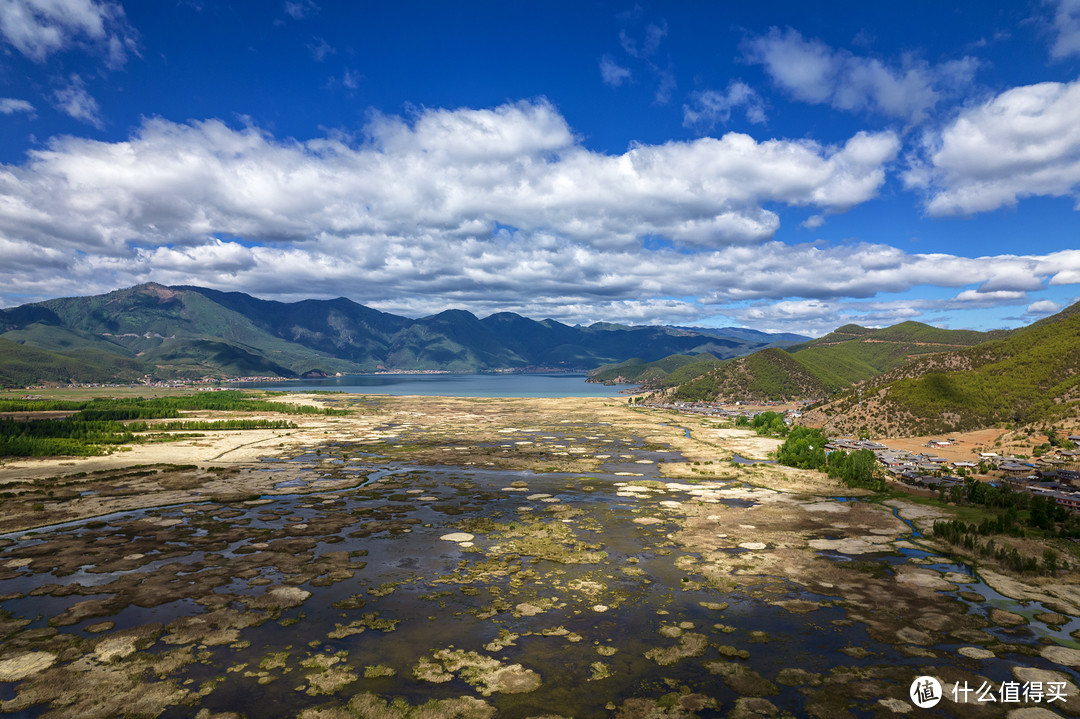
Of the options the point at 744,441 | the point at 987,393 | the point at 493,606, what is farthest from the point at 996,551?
the point at 987,393

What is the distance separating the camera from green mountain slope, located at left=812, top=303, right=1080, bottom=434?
12812 centimetres

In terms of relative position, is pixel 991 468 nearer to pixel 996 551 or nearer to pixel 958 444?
pixel 958 444

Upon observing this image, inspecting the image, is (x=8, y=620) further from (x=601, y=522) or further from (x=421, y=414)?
(x=421, y=414)

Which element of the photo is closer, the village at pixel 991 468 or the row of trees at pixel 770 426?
the village at pixel 991 468

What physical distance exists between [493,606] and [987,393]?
165785 mm

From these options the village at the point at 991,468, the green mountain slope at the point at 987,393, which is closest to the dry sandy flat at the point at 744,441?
the village at the point at 991,468

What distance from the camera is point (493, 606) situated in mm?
35094

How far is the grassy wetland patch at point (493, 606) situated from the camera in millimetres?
25395

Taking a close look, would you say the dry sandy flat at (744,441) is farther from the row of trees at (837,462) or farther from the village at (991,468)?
the village at (991,468)

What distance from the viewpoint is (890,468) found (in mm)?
90125

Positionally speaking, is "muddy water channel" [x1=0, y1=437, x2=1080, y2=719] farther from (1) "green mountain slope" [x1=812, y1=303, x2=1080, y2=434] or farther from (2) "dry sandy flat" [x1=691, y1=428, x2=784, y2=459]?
(1) "green mountain slope" [x1=812, y1=303, x2=1080, y2=434]

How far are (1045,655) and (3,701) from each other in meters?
56.0

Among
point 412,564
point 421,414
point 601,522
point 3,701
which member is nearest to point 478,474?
point 601,522

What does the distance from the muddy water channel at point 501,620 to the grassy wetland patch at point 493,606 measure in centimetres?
18
